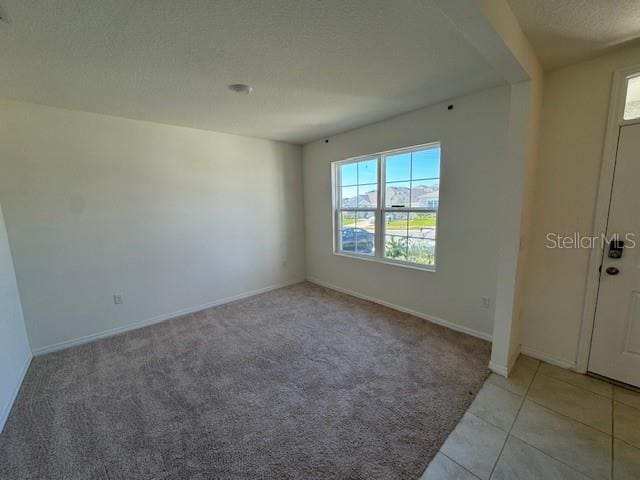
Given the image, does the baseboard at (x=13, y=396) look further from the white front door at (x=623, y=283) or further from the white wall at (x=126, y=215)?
the white front door at (x=623, y=283)

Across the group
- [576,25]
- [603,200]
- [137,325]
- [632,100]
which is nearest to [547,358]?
[603,200]

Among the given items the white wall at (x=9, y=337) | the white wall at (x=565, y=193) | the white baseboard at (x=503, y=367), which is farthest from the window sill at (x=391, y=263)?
the white wall at (x=9, y=337)

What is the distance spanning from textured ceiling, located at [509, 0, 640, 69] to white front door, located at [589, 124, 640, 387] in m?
0.59

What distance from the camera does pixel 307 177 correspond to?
14.1 ft

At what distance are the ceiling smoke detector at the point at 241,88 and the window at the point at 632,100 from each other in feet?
8.88

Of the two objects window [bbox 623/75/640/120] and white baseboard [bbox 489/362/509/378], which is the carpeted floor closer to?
white baseboard [bbox 489/362/509/378]

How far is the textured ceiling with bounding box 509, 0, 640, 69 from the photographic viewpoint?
4.37 ft

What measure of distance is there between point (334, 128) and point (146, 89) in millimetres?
2095

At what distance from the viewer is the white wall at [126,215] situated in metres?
2.39

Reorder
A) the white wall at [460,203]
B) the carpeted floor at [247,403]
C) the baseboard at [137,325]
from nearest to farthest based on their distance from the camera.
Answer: the carpeted floor at [247,403] < the white wall at [460,203] < the baseboard at [137,325]

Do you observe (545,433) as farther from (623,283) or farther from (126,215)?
(126,215)

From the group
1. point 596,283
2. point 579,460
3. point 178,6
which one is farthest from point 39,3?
point 596,283

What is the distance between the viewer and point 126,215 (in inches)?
113

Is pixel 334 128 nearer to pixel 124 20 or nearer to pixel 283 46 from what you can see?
pixel 283 46
